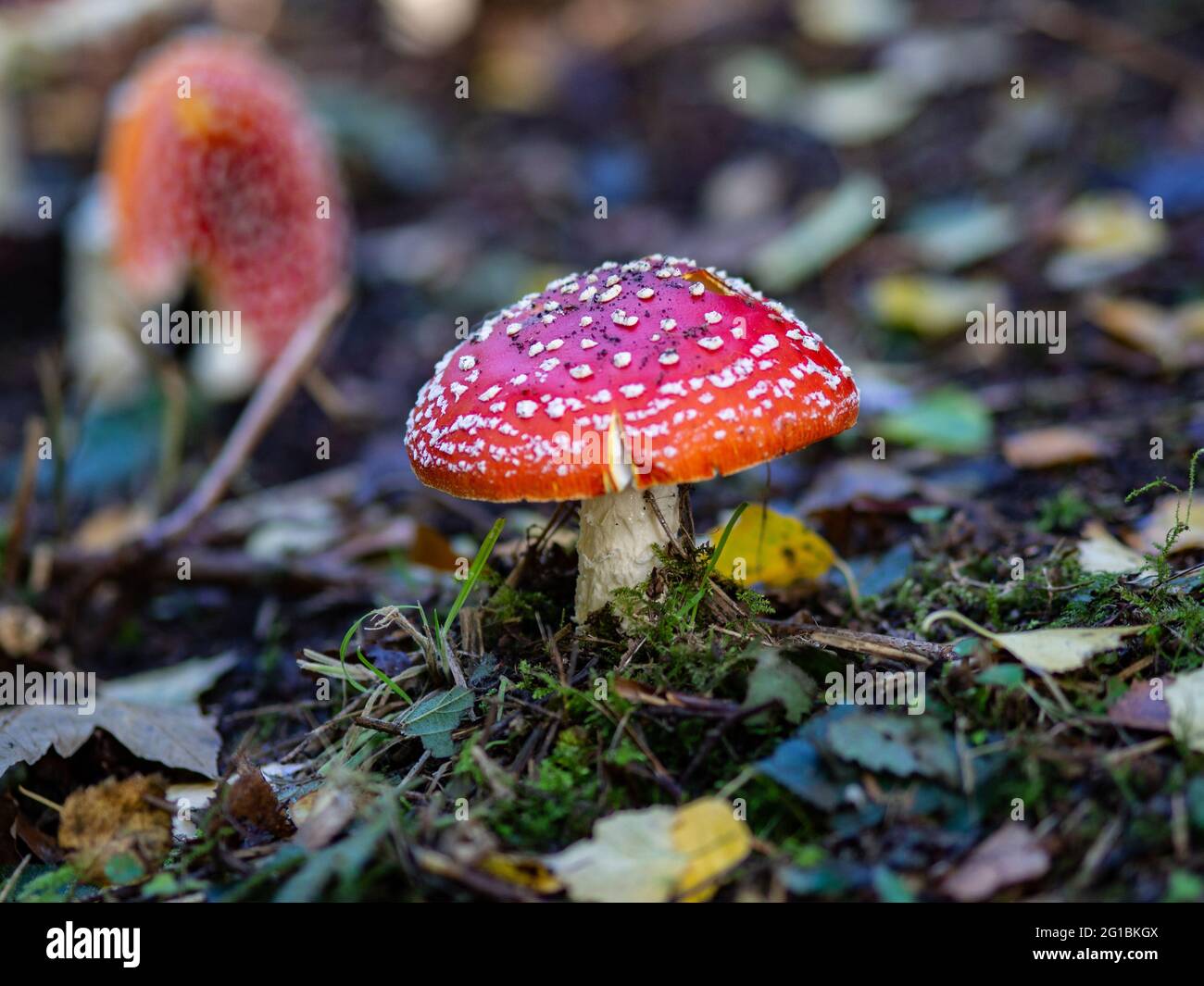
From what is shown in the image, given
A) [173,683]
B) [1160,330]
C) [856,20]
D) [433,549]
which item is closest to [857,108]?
[856,20]

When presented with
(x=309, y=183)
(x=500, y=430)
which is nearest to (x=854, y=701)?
(x=500, y=430)

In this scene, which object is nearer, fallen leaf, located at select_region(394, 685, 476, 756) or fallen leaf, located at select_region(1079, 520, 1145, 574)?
fallen leaf, located at select_region(394, 685, 476, 756)

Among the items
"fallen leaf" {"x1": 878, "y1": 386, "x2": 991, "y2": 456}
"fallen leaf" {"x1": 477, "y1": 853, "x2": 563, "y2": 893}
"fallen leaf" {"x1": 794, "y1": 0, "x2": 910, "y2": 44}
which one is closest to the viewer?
"fallen leaf" {"x1": 477, "y1": 853, "x2": 563, "y2": 893}
